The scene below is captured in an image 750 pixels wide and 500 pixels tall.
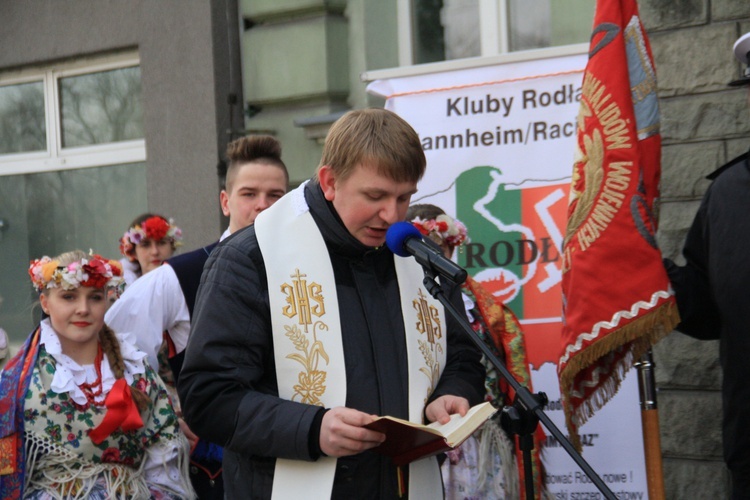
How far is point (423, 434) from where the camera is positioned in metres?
2.76

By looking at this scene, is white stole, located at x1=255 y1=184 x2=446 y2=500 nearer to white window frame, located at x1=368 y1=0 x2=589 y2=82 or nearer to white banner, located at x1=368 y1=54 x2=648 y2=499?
white banner, located at x1=368 y1=54 x2=648 y2=499

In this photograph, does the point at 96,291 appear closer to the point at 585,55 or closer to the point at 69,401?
the point at 69,401

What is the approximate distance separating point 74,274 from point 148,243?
237 cm

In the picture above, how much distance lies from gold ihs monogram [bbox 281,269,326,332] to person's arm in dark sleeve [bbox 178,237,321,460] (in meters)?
0.06

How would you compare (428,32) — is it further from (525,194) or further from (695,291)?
(695,291)

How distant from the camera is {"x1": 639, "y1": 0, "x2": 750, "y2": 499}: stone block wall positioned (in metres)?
5.19

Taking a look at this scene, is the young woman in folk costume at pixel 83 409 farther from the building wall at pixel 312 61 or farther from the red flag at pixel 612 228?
the building wall at pixel 312 61

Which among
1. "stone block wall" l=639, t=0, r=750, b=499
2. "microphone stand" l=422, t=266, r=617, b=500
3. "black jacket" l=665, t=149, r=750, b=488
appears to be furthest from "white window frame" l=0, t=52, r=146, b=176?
"microphone stand" l=422, t=266, r=617, b=500

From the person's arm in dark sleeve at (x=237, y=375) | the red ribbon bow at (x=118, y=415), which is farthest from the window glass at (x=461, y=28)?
the person's arm in dark sleeve at (x=237, y=375)

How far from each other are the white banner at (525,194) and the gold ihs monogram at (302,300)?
244 cm

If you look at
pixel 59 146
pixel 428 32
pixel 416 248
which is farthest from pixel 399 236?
pixel 59 146

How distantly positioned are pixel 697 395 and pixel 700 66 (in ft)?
5.06

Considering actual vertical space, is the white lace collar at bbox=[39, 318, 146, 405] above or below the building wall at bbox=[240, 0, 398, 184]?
below

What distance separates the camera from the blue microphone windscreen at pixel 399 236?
2.85 m
